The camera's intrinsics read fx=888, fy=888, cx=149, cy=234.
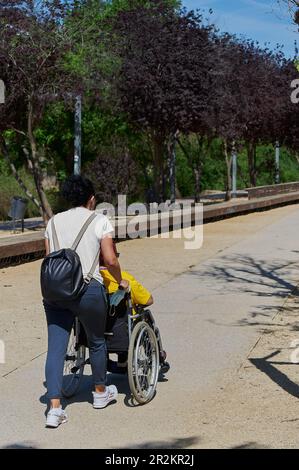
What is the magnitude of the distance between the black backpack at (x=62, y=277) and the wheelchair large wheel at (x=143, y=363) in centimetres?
63

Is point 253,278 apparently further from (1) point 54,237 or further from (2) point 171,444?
(2) point 171,444

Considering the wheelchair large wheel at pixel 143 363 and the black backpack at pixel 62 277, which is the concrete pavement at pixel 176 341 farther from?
the black backpack at pixel 62 277

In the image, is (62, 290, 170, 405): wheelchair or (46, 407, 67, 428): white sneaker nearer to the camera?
(46, 407, 67, 428): white sneaker

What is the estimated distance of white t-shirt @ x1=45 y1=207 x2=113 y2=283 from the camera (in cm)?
577

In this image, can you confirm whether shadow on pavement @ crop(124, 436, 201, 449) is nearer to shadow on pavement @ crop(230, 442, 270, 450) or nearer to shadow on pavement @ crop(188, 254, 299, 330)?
shadow on pavement @ crop(230, 442, 270, 450)

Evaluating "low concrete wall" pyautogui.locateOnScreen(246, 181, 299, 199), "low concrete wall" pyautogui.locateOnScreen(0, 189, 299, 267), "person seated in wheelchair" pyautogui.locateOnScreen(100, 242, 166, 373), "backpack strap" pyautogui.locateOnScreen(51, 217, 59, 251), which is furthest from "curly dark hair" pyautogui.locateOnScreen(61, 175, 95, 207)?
"low concrete wall" pyautogui.locateOnScreen(246, 181, 299, 199)

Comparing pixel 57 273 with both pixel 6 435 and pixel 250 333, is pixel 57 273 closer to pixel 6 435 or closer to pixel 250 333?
Result: pixel 6 435

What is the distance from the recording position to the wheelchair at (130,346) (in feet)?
19.7

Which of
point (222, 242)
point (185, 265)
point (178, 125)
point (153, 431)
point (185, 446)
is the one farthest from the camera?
point (178, 125)

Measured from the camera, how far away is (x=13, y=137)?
25.8m

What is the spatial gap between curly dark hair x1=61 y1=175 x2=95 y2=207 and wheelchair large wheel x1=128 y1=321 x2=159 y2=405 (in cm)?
95

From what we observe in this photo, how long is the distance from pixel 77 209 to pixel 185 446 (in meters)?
1.70

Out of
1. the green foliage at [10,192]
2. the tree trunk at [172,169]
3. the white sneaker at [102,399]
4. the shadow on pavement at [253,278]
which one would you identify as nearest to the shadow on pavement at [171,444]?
the white sneaker at [102,399]

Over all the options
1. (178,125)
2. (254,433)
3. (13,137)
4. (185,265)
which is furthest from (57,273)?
(13,137)
